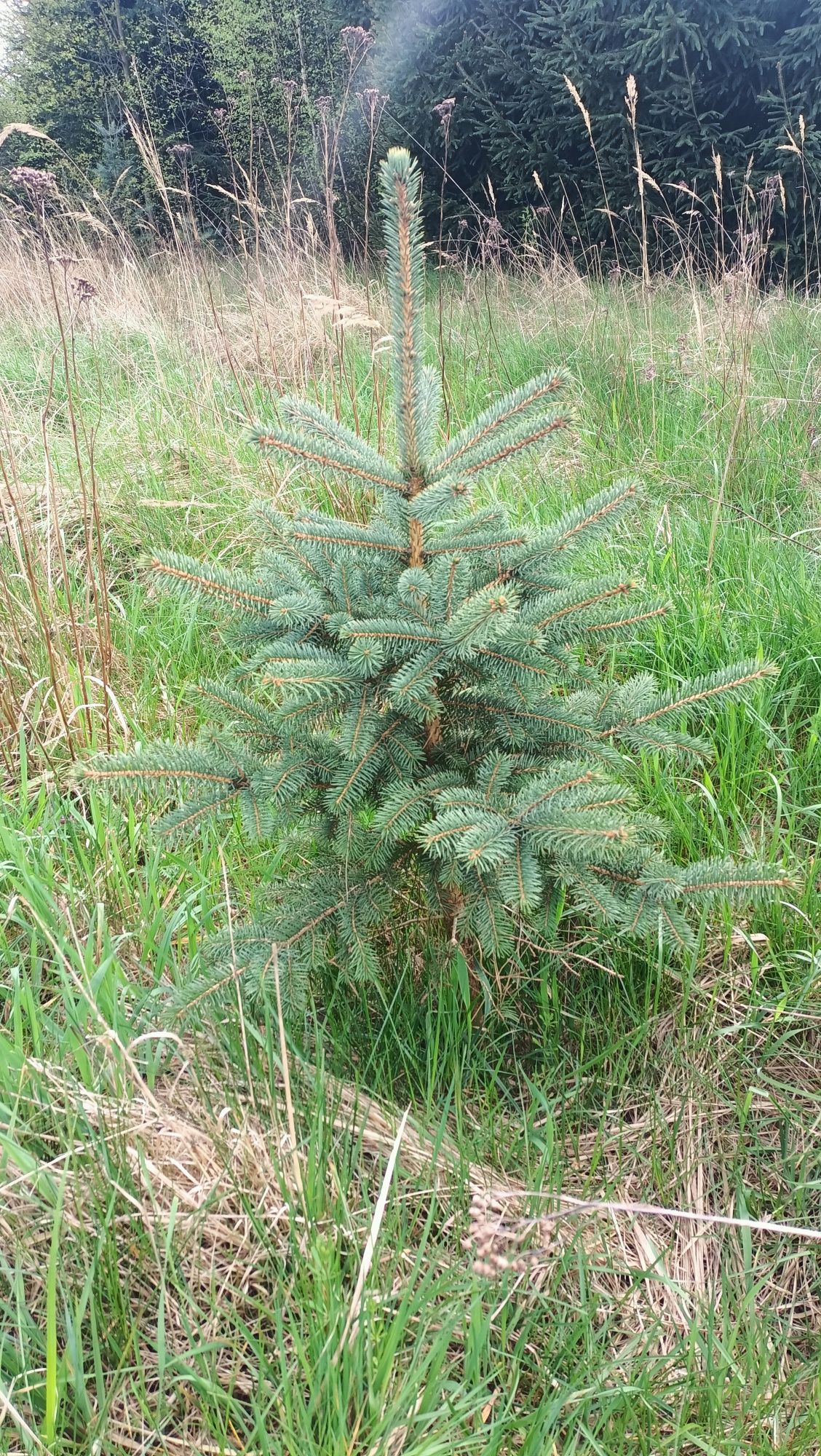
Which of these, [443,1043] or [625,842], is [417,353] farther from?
[443,1043]

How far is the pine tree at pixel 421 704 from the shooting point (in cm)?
138

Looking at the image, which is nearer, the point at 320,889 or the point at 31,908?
the point at 320,889

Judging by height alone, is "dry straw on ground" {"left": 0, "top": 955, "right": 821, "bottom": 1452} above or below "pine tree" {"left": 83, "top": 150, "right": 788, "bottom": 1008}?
below

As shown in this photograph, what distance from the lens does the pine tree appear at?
1384 mm

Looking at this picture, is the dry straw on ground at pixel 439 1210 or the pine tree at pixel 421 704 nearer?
the dry straw on ground at pixel 439 1210

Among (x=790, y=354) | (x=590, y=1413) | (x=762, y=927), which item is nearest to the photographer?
(x=590, y=1413)

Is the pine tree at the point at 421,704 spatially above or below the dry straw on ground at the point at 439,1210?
above

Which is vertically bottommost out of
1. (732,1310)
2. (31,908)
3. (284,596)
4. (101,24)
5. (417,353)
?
(732,1310)

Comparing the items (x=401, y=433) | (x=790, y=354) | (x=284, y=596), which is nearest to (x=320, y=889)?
(x=284, y=596)

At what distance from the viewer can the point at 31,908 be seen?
1.81 meters

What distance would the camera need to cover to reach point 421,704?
56.9 inches

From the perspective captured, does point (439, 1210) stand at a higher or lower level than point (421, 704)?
lower

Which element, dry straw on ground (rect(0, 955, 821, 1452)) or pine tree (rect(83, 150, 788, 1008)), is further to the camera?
pine tree (rect(83, 150, 788, 1008))

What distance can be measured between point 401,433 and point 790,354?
12.8 feet
